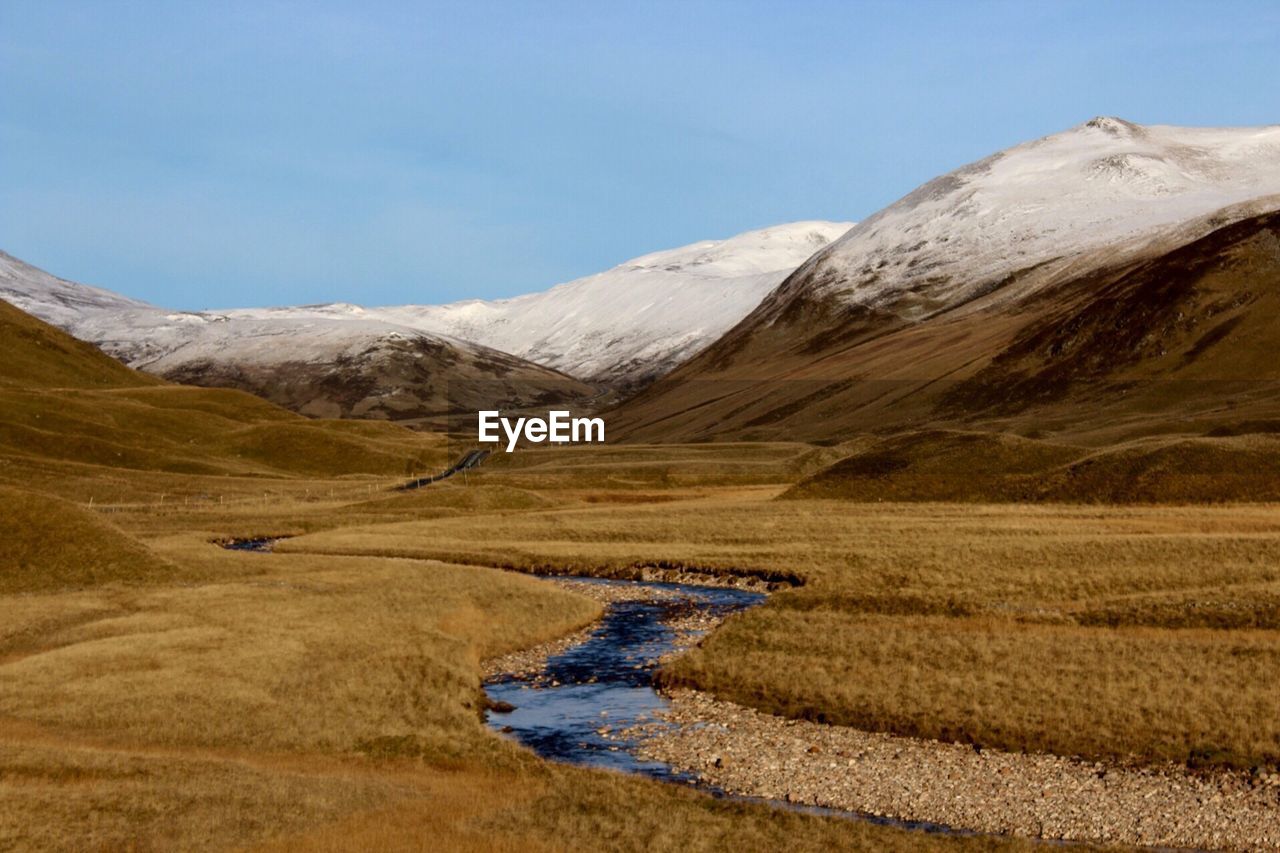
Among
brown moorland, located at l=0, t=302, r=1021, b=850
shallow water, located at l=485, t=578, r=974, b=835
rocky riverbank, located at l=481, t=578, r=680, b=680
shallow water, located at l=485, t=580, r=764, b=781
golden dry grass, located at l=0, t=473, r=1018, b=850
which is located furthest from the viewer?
rocky riverbank, located at l=481, t=578, r=680, b=680

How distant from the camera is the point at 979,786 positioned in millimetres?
30875

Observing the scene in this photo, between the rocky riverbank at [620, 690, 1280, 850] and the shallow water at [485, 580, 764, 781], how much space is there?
1.48 meters

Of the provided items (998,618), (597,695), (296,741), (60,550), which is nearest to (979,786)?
(597,695)

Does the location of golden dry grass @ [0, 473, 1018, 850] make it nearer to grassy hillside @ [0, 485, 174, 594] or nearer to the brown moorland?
the brown moorland

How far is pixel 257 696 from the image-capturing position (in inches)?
1479

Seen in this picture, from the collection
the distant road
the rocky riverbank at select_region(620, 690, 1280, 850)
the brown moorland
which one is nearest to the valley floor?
the brown moorland

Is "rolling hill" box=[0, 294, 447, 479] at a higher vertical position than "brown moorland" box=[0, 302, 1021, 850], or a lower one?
higher

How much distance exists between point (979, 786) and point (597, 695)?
15.2 meters

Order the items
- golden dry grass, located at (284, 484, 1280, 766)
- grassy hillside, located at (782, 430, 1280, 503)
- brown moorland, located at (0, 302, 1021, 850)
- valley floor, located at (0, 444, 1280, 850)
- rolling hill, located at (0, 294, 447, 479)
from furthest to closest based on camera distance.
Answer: rolling hill, located at (0, 294, 447, 479), grassy hillside, located at (782, 430, 1280, 503), golden dry grass, located at (284, 484, 1280, 766), valley floor, located at (0, 444, 1280, 850), brown moorland, located at (0, 302, 1021, 850)

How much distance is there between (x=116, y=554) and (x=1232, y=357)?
164 meters

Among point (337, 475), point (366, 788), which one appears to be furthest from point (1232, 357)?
point (366, 788)

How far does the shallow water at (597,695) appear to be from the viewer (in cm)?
3569

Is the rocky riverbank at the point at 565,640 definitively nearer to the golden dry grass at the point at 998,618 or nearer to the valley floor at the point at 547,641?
the valley floor at the point at 547,641

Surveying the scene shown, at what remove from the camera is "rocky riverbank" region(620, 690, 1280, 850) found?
91.7ft
